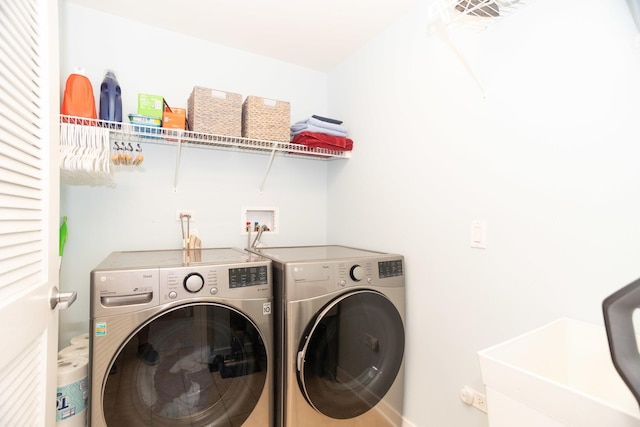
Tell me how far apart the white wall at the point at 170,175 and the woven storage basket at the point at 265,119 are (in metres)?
0.37

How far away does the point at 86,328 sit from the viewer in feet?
5.62

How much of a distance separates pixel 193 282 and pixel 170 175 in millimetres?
955

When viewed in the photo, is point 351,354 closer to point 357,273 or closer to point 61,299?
point 357,273

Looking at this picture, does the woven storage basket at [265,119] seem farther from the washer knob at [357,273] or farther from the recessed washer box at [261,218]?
the washer knob at [357,273]

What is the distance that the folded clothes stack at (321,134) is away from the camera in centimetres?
196

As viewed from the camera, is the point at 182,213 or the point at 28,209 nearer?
the point at 28,209

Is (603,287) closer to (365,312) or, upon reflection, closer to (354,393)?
(365,312)

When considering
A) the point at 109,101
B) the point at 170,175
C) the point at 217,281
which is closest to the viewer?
the point at 217,281

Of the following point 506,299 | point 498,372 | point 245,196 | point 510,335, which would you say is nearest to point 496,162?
point 506,299

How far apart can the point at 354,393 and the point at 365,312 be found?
1.27 ft

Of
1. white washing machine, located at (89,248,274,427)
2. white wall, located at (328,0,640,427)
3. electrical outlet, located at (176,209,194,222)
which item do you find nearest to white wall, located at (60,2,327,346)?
electrical outlet, located at (176,209,194,222)

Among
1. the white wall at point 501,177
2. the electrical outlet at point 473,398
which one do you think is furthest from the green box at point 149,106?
the electrical outlet at point 473,398

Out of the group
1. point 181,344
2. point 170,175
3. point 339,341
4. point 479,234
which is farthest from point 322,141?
point 181,344

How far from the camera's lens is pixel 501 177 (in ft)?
4.16
